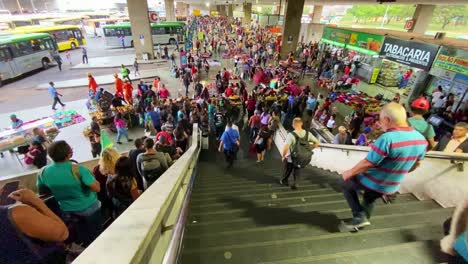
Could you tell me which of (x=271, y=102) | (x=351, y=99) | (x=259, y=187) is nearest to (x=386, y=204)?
(x=259, y=187)

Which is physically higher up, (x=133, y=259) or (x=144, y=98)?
(x=133, y=259)

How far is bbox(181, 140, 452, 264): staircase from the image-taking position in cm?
→ 219

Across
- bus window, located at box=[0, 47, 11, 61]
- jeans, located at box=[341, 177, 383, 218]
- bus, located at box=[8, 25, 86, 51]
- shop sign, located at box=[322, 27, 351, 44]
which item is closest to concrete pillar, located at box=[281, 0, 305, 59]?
shop sign, located at box=[322, 27, 351, 44]

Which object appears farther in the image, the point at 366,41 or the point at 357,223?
the point at 366,41

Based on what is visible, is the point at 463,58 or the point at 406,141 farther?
the point at 463,58

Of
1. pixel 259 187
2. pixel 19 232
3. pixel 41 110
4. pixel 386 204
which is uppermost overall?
pixel 19 232

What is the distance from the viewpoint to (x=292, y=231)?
8.84 feet

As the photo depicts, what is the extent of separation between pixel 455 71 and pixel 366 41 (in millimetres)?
6034

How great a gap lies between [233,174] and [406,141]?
4516 millimetres

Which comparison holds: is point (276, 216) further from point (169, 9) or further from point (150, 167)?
point (169, 9)

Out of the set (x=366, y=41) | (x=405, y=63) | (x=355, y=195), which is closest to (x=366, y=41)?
(x=366, y=41)

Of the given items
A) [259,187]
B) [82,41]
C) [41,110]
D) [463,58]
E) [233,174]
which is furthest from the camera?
[82,41]

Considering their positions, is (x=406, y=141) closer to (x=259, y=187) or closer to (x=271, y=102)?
(x=259, y=187)

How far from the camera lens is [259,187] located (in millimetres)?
4805
